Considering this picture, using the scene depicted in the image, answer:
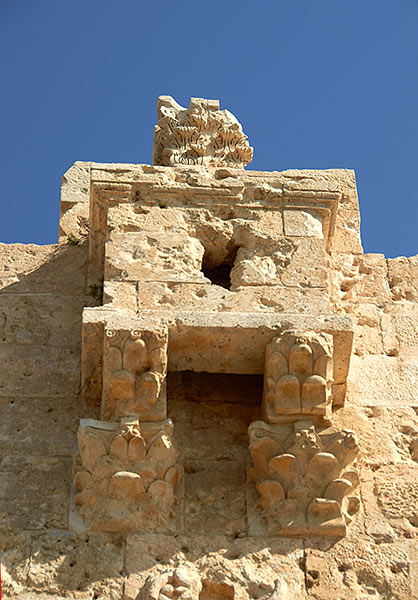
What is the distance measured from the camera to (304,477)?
657 centimetres

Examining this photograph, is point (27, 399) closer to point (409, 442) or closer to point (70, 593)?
point (70, 593)

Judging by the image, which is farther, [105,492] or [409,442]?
[409,442]

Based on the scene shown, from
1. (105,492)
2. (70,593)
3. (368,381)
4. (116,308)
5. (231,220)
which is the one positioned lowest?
(70,593)

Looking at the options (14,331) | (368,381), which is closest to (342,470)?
(368,381)

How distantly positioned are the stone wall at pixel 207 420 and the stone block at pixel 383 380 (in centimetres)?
1

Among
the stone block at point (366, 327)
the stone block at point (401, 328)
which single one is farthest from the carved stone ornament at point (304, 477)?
the stone block at point (401, 328)

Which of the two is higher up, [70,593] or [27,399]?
[27,399]

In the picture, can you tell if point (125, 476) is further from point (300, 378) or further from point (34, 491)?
point (300, 378)

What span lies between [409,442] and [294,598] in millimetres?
1526

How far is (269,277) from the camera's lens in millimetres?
7289

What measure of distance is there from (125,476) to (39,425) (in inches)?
37.1

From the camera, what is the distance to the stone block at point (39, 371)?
7363 millimetres

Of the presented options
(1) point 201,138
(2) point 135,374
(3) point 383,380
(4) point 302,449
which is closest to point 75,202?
(1) point 201,138

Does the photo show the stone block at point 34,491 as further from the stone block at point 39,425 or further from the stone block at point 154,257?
the stone block at point 154,257
